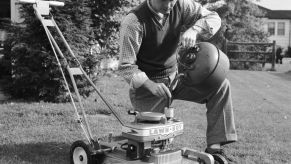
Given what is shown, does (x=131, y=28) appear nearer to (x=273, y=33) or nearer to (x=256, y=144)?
(x=256, y=144)

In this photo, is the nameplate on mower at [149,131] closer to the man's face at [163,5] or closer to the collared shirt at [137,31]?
the collared shirt at [137,31]

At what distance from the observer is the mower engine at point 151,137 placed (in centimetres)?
283

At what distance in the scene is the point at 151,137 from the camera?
2828 millimetres

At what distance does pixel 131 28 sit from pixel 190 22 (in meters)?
0.63

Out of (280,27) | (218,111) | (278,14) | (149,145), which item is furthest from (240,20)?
(278,14)

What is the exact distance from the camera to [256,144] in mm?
4512

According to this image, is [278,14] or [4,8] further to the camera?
→ [278,14]

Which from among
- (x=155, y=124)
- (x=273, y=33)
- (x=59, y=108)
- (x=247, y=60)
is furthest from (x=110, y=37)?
(x=273, y=33)

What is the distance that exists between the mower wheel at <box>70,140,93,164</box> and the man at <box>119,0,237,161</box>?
57cm

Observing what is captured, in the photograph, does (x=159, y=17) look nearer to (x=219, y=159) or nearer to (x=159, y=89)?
(x=159, y=89)

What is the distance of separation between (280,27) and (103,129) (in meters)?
47.5

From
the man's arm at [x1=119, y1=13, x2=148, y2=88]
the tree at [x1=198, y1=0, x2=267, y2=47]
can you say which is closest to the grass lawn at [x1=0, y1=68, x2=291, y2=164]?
the man's arm at [x1=119, y1=13, x2=148, y2=88]

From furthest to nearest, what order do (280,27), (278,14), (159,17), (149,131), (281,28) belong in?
(278,14) < (280,27) < (281,28) < (159,17) < (149,131)

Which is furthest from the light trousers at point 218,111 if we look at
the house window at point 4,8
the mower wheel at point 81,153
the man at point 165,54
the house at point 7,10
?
the house window at point 4,8
